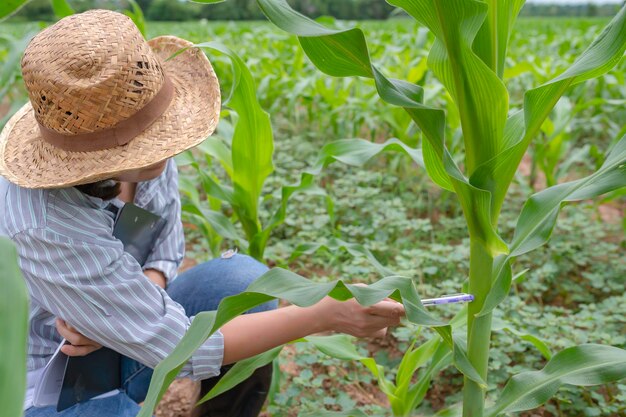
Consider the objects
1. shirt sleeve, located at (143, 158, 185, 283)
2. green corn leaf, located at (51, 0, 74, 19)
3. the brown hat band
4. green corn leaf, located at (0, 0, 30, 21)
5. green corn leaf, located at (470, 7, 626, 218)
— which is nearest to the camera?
green corn leaf, located at (0, 0, 30, 21)

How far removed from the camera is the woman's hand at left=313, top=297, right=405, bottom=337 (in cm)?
131

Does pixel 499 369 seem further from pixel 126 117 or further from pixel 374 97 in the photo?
pixel 374 97

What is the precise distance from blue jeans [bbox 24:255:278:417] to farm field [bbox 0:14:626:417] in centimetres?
24

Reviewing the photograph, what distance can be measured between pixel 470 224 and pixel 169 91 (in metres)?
0.64

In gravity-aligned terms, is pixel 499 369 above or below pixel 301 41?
below

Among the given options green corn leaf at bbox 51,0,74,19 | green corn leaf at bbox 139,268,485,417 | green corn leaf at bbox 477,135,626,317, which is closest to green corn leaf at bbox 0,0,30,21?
green corn leaf at bbox 139,268,485,417

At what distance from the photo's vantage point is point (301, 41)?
3.97 ft

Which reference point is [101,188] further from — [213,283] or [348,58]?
[348,58]

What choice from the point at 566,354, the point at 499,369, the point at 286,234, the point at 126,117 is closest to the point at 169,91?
the point at 126,117

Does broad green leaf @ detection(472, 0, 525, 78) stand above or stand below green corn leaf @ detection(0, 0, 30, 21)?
above

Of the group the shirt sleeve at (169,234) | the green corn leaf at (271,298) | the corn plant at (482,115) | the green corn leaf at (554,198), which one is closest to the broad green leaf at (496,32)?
the corn plant at (482,115)

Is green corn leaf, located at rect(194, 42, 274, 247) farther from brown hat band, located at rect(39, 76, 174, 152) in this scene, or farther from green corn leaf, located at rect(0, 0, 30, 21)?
green corn leaf, located at rect(0, 0, 30, 21)

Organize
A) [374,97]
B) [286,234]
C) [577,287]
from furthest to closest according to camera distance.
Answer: [374,97] → [286,234] → [577,287]

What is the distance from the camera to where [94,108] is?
1.21m
